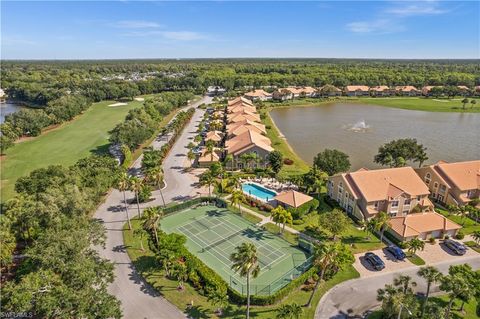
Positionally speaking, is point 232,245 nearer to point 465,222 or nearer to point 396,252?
point 396,252

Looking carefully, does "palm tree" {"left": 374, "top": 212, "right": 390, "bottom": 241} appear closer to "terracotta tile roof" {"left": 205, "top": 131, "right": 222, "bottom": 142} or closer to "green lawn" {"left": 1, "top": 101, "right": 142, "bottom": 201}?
"terracotta tile roof" {"left": 205, "top": 131, "right": 222, "bottom": 142}

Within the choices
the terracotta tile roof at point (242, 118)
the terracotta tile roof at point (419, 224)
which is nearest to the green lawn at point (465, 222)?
the terracotta tile roof at point (419, 224)

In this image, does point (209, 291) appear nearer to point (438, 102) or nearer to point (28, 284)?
point (28, 284)

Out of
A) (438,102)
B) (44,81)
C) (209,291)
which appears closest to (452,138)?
(438,102)

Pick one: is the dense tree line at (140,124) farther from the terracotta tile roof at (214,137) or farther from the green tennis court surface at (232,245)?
the green tennis court surface at (232,245)

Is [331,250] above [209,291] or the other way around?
above

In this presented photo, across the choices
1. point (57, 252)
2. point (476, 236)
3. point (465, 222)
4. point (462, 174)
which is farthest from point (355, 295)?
point (462, 174)

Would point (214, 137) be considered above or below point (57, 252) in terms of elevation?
above
